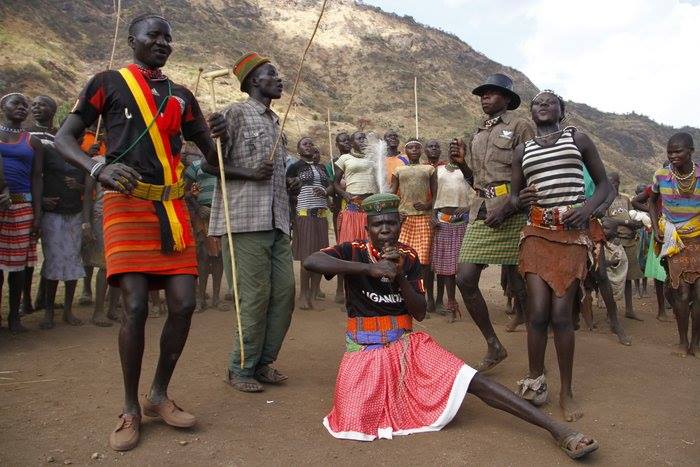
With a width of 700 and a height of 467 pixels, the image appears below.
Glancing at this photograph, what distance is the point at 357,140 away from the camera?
7.93 metres

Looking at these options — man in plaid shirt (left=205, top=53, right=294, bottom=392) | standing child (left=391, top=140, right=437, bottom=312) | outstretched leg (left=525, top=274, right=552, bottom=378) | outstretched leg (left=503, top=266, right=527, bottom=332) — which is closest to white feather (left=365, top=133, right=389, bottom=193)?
standing child (left=391, top=140, right=437, bottom=312)

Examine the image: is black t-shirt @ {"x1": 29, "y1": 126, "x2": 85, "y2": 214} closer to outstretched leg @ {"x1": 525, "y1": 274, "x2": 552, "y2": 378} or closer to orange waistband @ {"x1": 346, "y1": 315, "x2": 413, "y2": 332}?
orange waistband @ {"x1": 346, "y1": 315, "x2": 413, "y2": 332}

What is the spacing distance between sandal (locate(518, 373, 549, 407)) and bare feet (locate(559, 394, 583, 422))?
0.39 feet

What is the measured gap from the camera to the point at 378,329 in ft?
11.8

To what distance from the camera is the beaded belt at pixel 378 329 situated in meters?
3.59

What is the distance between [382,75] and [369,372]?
47733mm

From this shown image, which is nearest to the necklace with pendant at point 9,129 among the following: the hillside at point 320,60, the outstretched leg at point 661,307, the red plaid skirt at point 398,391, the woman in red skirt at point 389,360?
the woman in red skirt at point 389,360

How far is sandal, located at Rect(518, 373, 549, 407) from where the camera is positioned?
3811mm

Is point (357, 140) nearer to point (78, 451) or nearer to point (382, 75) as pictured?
point (78, 451)

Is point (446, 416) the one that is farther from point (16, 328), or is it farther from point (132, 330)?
point (16, 328)

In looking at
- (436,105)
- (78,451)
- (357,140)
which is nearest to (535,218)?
(78,451)

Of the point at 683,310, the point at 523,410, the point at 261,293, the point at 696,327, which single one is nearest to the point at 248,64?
the point at 261,293

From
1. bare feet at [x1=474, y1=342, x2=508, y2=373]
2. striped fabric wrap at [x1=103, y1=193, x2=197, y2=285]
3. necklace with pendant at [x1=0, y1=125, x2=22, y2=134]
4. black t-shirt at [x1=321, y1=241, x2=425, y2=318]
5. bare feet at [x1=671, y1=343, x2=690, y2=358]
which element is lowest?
Answer: bare feet at [x1=671, y1=343, x2=690, y2=358]

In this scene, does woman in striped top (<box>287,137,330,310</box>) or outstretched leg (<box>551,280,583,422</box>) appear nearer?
outstretched leg (<box>551,280,583,422</box>)
